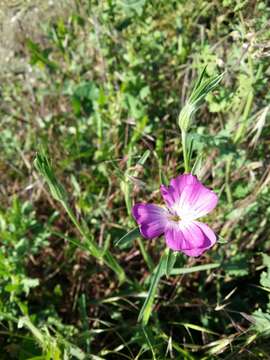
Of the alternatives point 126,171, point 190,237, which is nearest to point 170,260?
point 190,237

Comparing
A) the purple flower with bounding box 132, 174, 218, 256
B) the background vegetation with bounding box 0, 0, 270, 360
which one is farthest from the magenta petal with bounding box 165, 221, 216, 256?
the background vegetation with bounding box 0, 0, 270, 360

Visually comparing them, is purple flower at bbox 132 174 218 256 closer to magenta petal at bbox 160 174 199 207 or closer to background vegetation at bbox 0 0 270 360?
magenta petal at bbox 160 174 199 207

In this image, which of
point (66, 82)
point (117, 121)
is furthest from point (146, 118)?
point (66, 82)

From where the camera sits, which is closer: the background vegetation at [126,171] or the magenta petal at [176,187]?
the magenta petal at [176,187]

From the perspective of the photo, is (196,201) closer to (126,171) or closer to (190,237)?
(190,237)

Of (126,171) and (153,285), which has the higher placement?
(126,171)

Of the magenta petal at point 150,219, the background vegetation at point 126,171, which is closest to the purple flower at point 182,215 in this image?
the magenta petal at point 150,219

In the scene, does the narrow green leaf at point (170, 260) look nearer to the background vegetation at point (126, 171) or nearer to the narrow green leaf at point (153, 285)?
the narrow green leaf at point (153, 285)
